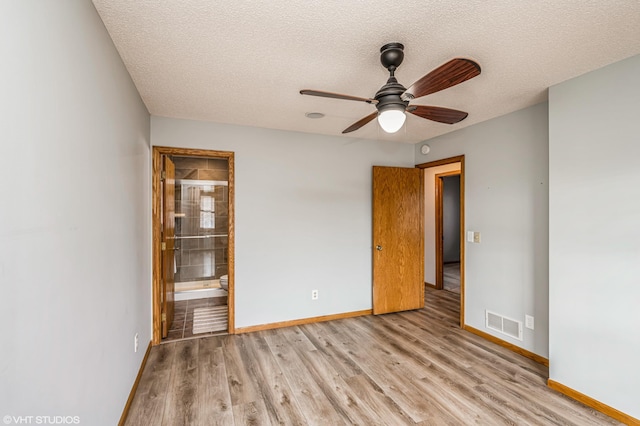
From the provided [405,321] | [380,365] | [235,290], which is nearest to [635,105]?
[380,365]

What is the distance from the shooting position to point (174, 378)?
265 centimetres

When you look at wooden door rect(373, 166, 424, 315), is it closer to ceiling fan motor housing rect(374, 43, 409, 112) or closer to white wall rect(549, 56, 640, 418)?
white wall rect(549, 56, 640, 418)

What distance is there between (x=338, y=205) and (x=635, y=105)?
9.56 ft

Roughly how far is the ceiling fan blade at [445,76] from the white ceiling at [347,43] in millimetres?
320

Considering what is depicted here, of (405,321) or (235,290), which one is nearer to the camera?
(235,290)

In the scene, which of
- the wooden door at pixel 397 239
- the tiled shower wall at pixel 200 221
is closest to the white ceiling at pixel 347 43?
the wooden door at pixel 397 239

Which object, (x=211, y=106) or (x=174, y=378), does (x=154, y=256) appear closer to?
(x=174, y=378)

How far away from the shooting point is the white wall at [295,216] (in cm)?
366

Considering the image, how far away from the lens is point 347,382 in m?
2.60

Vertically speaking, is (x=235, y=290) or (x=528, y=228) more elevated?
(x=528, y=228)

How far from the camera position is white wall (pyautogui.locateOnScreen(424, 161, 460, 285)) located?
5.72 meters

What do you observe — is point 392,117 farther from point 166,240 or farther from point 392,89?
point 166,240

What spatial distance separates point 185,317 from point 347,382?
2.64 m

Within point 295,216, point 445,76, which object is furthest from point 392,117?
point 295,216
